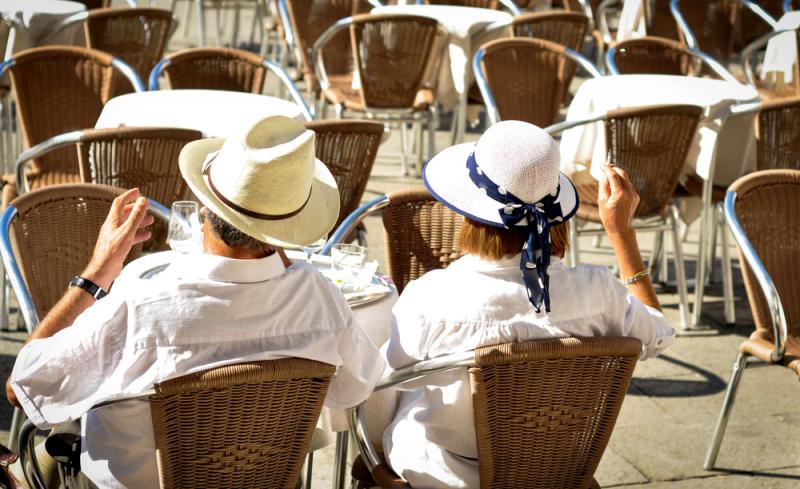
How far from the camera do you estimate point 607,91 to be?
495cm

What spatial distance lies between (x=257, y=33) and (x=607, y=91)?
6646 mm

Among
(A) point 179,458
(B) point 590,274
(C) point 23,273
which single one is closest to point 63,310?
(A) point 179,458

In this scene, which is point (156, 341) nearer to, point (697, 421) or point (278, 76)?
point (697, 421)

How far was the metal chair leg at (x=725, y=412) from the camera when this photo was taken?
343 centimetres

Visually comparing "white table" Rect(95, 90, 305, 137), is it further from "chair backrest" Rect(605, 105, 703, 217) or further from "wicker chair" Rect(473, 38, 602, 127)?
"wicker chair" Rect(473, 38, 602, 127)

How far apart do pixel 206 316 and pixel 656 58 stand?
175 inches

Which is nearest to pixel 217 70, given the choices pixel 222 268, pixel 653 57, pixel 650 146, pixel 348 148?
pixel 348 148

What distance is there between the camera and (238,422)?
2.02 m

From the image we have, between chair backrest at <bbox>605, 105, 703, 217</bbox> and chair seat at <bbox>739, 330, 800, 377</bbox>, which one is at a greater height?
chair backrest at <bbox>605, 105, 703, 217</bbox>

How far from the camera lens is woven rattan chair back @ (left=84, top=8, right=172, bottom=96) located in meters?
5.68

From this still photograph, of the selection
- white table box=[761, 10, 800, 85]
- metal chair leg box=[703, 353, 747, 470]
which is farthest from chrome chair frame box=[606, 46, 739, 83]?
metal chair leg box=[703, 353, 747, 470]

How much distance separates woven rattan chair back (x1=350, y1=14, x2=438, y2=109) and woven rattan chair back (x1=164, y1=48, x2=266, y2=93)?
2.19 ft

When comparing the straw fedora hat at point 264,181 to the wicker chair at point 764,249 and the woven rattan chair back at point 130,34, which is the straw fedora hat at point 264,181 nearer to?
the wicker chair at point 764,249

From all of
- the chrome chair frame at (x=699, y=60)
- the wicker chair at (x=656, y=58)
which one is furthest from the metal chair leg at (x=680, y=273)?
the wicker chair at (x=656, y=58)
